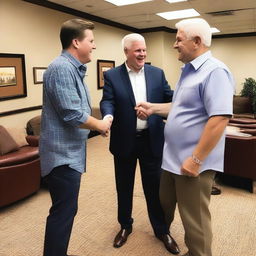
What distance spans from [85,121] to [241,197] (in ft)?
6.95

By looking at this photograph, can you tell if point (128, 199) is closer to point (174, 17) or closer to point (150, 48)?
point (174, 17)

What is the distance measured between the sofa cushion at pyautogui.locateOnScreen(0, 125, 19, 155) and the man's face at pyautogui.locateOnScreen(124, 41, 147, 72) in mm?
1728

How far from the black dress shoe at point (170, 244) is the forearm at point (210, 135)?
869mm

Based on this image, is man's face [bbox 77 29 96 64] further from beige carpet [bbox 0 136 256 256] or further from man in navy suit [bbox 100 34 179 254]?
beige carpet [bbox 0 136 256 256]

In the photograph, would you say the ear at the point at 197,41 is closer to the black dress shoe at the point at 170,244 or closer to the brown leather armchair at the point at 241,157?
the black dress shoe at the point at 170,244

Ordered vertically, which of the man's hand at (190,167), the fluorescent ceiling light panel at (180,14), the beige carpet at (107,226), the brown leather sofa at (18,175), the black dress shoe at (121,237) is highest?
the fluorescent ceiling light panel at (180,14)

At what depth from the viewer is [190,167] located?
1.37m

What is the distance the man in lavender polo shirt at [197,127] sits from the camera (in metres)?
1.30

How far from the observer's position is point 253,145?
280 centimetres

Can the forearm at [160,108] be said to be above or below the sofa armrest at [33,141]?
above

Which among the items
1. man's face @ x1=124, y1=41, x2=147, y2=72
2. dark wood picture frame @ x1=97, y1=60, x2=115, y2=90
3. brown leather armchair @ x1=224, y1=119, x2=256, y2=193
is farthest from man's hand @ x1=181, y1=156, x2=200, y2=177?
dark wood picture frame @ x1=97, y1=60, x2=115, y2=90

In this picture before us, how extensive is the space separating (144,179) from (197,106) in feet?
2.52

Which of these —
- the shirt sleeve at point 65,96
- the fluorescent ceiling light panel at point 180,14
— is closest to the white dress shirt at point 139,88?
the shirt sleeve at point 65,96

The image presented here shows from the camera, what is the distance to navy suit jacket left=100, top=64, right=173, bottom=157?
72.1 inches
